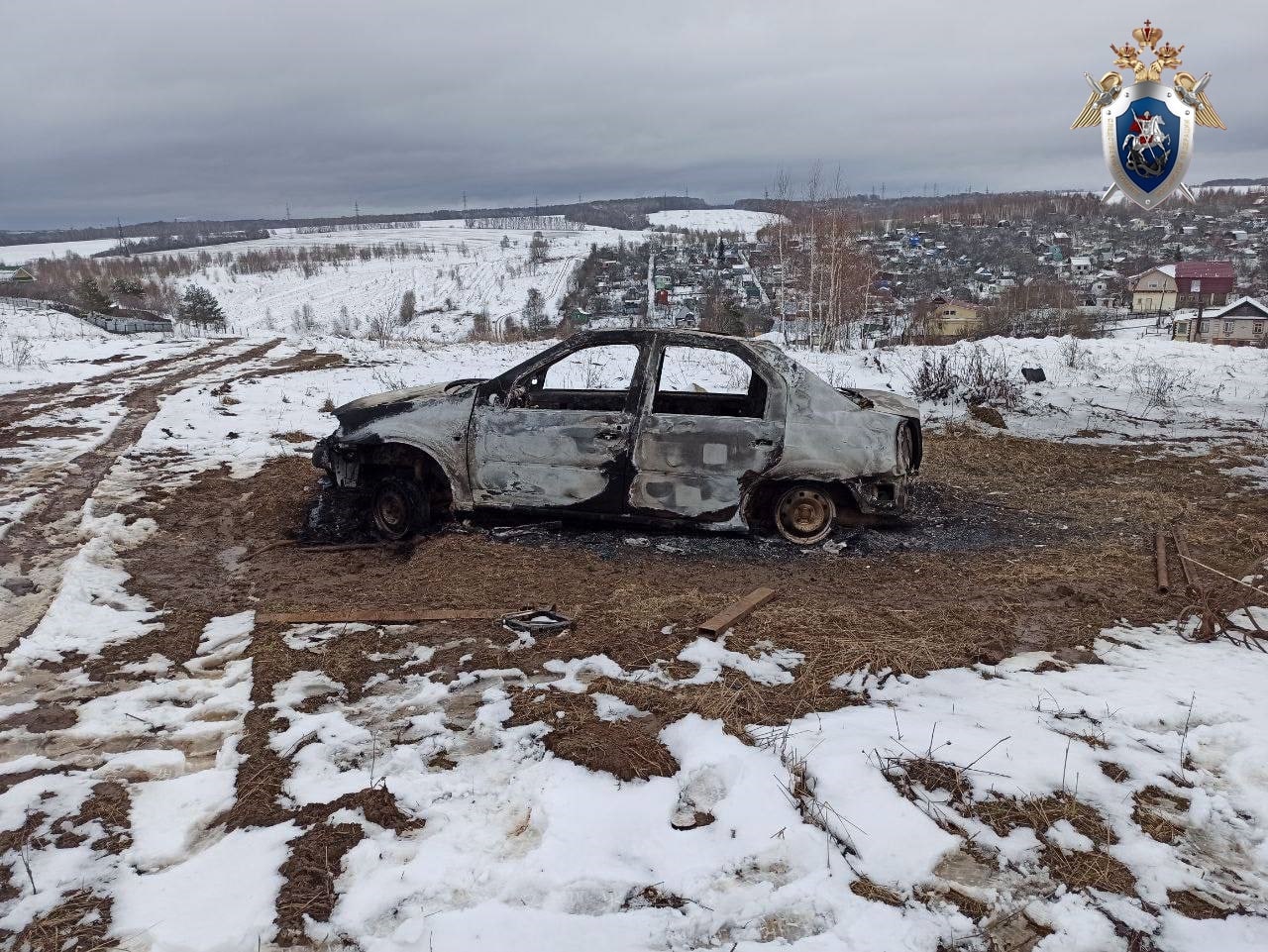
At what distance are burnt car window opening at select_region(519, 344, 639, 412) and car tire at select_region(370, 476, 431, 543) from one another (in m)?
1.13

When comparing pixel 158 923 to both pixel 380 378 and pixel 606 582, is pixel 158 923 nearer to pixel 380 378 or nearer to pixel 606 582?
pixel 606 582

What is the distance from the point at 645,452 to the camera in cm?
548

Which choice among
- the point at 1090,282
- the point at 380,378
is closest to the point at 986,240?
the point at 1090,282

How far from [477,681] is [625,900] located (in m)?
1.59

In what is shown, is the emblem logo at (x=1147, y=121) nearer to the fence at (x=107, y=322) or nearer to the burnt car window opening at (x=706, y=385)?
the burnt car window opening at (x=706, y=385)

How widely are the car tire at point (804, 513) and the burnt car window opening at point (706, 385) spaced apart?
682 mm

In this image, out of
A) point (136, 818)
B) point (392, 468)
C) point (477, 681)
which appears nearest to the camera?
point (136, 818)

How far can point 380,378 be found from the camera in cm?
1321

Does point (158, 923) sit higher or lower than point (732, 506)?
lower

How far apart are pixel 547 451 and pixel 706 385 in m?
7.13

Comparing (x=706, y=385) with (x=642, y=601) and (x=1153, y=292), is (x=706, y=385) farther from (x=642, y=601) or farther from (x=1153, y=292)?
(x=1153, y=292)

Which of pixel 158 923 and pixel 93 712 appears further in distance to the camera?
pixel 93 712

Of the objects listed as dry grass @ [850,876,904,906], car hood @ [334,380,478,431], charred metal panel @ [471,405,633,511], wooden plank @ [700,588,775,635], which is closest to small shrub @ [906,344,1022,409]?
charred metal panel @ [471,405,633,511]

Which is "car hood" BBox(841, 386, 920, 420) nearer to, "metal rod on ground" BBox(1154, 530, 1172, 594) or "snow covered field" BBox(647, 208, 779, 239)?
"metal rod on ground" BBox(1154, 530, 1172, 594)
